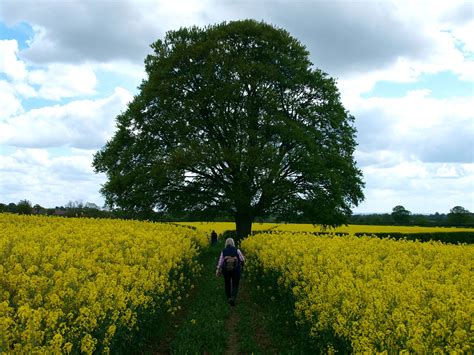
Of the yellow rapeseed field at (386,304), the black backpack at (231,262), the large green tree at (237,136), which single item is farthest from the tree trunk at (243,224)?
the yellow rapeseed field at (386,304)

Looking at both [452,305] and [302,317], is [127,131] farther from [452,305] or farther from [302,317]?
[452,305]

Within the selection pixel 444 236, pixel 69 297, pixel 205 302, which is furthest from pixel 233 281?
pixel 444 236

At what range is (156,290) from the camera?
11.9 meters

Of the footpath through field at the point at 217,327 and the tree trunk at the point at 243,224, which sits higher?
the tree trunk at the point at 243,224

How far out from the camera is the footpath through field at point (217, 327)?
10.9 meters

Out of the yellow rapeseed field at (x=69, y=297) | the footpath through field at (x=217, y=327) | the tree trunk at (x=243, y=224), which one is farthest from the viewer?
the tree trunk at (x=243, y=224)

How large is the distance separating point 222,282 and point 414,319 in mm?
14074

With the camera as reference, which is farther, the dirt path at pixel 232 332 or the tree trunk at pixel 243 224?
the tree trunk at pixel 243 224

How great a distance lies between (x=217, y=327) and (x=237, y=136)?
23.6 m

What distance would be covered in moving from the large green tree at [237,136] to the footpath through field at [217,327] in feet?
57.2

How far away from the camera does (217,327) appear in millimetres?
12547

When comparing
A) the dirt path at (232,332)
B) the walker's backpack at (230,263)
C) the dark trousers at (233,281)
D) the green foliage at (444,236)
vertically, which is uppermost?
the green foliage at (444,236)

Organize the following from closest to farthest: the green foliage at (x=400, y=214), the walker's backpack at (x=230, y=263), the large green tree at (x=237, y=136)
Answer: the walker's backpack at (x=230, y=263) < the large green tree at (x=237, y=136) < the green foliage at (x=400, y=214)

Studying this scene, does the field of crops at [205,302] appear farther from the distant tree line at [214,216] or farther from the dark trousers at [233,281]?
the distant tree line at [214,216]
